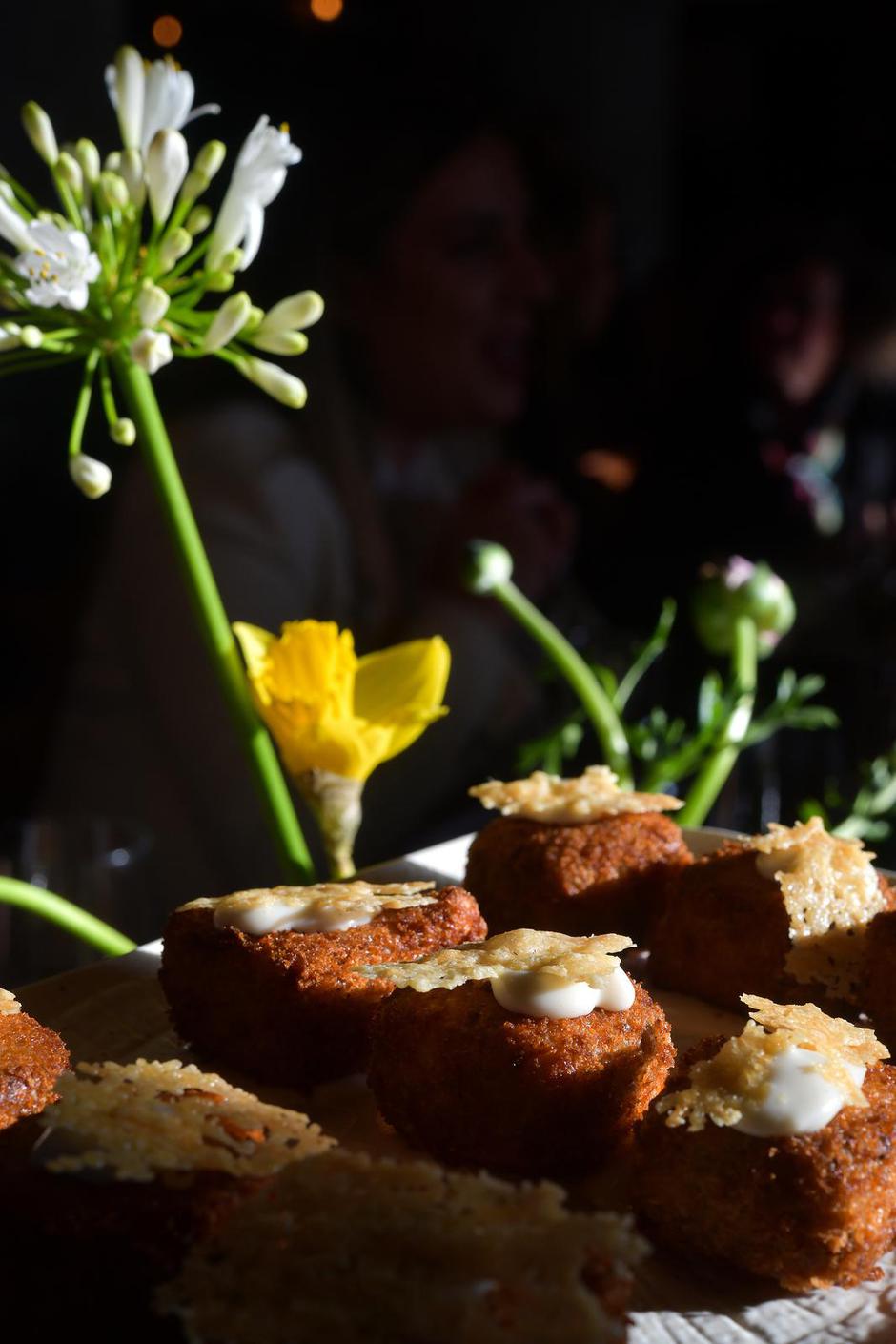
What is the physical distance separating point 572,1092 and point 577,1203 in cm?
9

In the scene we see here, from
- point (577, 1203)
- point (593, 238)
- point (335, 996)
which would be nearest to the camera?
point (577, 1203)

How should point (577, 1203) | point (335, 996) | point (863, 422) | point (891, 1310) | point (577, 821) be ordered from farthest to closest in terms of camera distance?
point (863, 422) → point (577, 821) → point (335, 996) → point (577, 1203) → point (891, 1310)

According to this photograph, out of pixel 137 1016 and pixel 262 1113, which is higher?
pixel 262 1113

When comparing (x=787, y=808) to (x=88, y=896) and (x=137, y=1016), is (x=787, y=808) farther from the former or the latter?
(x=137, y=1016)

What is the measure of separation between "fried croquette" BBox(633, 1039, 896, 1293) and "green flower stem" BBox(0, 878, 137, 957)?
70 centimetres

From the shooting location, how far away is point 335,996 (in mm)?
1299

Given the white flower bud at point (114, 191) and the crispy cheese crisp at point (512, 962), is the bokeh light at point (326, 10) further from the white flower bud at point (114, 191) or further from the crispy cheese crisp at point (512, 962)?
the crispy cheese crisp at point (512, 962)

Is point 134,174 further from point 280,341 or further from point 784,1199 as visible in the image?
point 784,1199

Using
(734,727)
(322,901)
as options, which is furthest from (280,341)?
(734,727)

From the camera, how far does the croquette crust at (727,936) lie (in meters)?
1.48

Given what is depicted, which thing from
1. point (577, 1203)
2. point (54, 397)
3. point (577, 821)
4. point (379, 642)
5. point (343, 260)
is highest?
point (343, 260)

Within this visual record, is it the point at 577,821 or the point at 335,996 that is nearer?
the point at 335,996

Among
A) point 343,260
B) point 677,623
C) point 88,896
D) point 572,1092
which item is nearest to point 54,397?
point 343,260

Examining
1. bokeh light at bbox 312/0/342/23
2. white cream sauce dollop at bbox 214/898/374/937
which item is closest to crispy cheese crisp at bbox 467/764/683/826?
white cream sauce dollop at bbox 214/898/374/937
